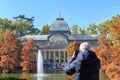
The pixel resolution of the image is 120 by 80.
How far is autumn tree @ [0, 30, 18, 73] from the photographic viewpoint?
5178 cm

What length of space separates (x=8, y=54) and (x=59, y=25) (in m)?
25.5

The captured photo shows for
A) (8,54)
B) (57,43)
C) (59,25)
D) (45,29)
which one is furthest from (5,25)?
(8,54)

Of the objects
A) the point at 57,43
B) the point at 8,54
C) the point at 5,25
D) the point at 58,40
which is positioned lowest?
the point at 8,54

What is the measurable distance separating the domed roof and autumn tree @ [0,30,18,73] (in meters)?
20.7

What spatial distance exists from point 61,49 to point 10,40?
21.2m

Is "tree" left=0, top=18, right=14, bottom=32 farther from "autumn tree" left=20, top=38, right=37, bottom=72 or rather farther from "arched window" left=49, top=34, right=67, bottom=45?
"autumn tree" left=20, top=38, right=37, bottom=72

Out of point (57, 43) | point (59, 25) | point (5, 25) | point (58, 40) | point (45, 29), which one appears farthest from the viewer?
point (45, 29)

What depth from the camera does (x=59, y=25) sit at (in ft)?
255

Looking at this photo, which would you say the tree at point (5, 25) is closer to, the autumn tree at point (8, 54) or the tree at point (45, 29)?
the tree at point (45, 29)

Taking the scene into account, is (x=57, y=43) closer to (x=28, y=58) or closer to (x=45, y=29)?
(x=45, y=29)

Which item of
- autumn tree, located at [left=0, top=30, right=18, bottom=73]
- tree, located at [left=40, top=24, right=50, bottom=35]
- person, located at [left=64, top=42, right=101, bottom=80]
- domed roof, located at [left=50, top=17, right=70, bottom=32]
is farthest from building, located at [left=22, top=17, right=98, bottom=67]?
person, located at [left=64, top=42, right=101, bottom=80]

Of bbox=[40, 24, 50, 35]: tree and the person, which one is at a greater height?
bbox=[40, 24, 50, 35]: tree

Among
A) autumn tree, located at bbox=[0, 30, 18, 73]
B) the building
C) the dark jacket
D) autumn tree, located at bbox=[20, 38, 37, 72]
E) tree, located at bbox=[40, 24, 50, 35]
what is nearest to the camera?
the dark jacket

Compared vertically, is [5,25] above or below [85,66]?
above
